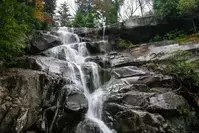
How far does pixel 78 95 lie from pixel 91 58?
15.2 feet

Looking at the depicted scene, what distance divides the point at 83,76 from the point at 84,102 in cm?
228

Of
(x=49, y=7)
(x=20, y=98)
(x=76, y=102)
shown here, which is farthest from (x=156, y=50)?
(x=49, y=7)

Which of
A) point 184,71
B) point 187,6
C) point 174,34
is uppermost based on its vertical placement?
point 187,6

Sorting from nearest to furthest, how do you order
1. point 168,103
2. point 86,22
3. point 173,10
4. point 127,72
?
1. point 168,103
2. point 127,72
3. point 173,10
4. point 86,22

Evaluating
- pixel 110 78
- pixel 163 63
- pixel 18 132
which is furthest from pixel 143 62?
pixel 18 132

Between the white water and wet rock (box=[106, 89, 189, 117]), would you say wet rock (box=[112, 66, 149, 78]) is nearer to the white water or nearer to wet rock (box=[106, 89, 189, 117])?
the white water

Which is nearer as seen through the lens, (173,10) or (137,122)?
(137,122)

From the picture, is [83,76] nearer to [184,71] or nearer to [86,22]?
[184,71]

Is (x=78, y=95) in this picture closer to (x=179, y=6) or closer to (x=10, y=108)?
(x=10, y=108)

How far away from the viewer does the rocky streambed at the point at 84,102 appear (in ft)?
23.5

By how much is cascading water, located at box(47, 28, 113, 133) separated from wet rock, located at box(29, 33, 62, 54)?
73cm

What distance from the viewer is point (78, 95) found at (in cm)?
865

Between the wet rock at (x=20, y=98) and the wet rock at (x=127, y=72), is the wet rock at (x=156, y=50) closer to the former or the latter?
the wet rock at (x=127, y=72)

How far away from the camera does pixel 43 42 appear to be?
45.1ft
